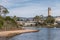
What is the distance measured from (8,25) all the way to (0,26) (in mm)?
14956

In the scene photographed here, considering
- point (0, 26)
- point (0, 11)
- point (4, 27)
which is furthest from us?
point (0, 11)

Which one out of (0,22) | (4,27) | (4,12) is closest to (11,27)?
(4,27)

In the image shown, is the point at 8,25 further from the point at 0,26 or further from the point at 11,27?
the point at 0,26

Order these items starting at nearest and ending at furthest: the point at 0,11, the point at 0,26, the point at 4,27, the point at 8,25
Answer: the point at 0,26
the point at 4,27
the point at 8,25
the point at 0,11

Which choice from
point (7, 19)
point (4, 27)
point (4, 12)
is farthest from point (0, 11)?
point (4, 27)

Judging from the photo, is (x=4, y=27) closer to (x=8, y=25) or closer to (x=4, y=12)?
(x=8, y=25)

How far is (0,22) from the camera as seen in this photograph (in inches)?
3329

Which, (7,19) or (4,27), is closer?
(4,27)

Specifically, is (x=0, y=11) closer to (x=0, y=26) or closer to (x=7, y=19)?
(x=7, y=19)

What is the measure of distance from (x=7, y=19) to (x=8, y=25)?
665 centimetres

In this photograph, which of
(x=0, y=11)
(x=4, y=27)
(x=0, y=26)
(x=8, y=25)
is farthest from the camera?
(x=0, y=11)

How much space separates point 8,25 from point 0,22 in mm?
13448

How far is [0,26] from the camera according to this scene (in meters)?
82.9

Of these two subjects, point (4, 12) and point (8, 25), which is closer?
point (8, 25)
